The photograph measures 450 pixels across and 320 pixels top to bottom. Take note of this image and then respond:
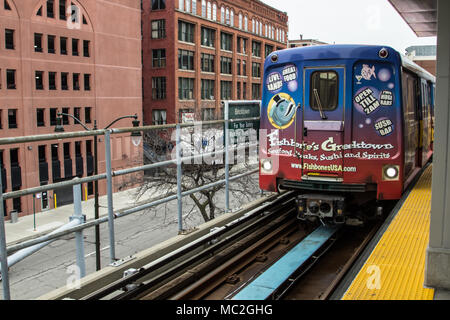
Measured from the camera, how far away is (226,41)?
6844cm

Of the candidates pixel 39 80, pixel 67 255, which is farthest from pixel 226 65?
pixel 67 255

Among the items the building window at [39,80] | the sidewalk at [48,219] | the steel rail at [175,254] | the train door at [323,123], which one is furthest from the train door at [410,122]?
the building window at [39,80]

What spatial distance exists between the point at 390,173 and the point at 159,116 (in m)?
52.7

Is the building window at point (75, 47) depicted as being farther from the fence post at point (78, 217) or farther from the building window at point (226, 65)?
the fence post at point (78, 217)

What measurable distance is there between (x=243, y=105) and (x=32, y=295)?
20157mm

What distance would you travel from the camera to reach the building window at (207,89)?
63.0m

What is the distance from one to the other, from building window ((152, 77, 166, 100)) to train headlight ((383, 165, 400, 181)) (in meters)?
51.8

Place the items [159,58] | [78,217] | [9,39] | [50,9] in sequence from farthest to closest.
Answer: [159,58], [50,9], [9,39], [78,217]

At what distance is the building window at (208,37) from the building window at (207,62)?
58.4 inches

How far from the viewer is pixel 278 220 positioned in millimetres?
8859

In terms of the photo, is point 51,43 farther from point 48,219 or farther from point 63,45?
point 48,219

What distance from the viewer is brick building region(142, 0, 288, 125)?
57062mm

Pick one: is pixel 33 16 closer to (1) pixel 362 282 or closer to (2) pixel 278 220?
(2) pixel 278 220

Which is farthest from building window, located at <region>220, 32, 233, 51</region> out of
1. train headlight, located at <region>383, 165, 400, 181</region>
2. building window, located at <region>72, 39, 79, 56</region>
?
train headlight, located at <region>383, 165, 400, 181</region>
